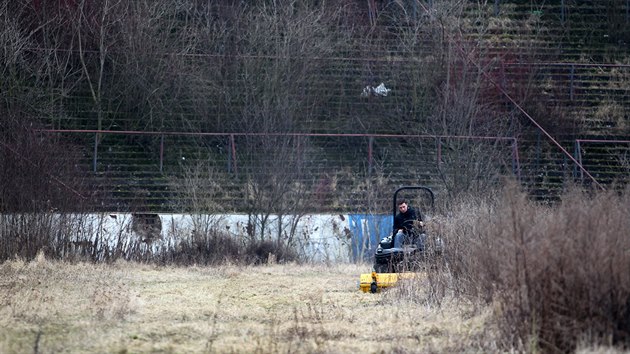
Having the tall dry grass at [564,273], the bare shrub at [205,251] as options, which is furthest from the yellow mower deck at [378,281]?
the bare shrub at [205,251]

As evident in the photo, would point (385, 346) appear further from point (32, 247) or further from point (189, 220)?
point (189, 220)

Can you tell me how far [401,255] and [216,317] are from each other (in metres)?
6.03

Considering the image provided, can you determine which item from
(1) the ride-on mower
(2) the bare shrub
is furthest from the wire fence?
(1) the ride-on mower

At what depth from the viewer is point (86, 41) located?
38125mm

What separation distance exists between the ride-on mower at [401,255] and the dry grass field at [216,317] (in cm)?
36

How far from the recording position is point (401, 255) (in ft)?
65.1

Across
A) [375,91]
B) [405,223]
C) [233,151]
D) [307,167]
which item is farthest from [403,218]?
[375,91]

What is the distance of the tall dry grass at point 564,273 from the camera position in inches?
422

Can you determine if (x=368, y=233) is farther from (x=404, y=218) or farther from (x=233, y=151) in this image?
(x=404, y=218)

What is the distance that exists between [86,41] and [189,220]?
11946mm

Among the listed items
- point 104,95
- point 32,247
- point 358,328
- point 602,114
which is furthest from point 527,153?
point 358,328

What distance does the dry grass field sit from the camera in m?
12.1

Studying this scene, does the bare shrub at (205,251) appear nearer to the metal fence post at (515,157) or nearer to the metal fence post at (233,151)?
the metal fence post at (233,151)

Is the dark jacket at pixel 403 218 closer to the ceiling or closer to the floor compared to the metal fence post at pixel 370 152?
closer to the floor
